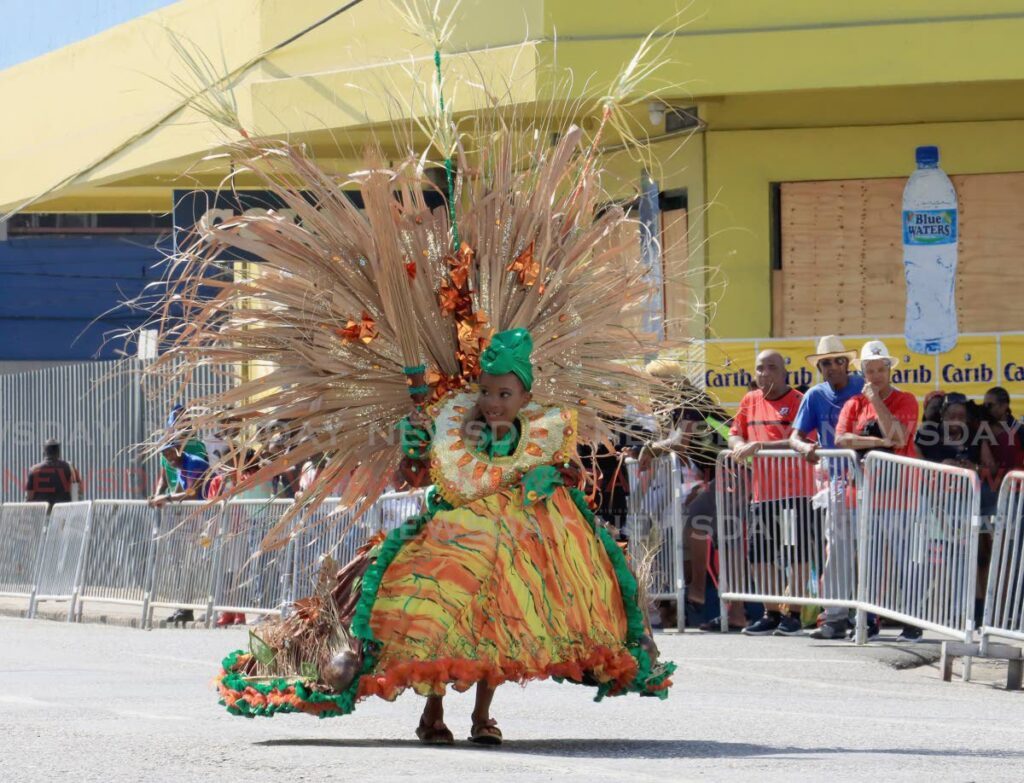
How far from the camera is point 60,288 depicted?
38.4 m

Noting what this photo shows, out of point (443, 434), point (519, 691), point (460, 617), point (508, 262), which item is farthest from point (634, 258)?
point (519, 691)

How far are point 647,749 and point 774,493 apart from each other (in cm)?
613

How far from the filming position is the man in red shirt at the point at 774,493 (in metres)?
13.5

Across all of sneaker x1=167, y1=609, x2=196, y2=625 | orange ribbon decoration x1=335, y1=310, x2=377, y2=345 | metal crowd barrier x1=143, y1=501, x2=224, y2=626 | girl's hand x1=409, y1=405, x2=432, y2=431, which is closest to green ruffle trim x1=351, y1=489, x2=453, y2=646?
girl's hand x1=409, y1=405, x2=432, y2=431

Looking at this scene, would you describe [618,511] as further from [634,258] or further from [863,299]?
[634,258]

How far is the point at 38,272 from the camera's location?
3828cm

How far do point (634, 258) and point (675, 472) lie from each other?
561cm

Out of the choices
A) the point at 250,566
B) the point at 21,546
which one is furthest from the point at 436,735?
the point at 21,546

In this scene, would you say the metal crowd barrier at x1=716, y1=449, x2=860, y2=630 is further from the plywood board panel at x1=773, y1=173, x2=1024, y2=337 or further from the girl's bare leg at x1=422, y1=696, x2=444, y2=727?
the girl's bare leg at x1=422, y1=696, x2=444, y2=727

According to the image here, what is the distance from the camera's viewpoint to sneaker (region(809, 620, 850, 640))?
43.5 ft

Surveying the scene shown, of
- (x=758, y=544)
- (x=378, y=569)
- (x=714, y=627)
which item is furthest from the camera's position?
(x=714, y=627)

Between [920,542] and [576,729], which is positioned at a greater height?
[920,542]

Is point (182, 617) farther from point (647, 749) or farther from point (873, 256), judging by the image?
point (647, 749)

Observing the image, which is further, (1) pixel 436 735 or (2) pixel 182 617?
(2) pixel 182 617
